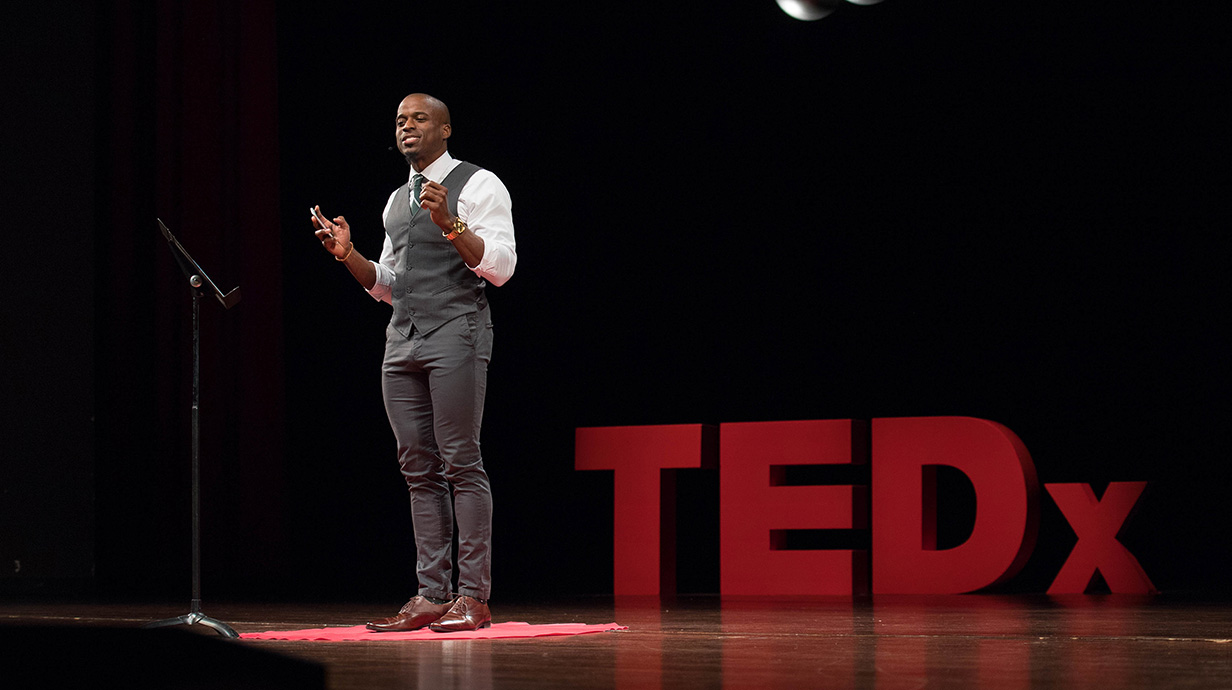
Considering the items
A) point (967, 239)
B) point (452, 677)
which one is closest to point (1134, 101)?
point (967, 239)

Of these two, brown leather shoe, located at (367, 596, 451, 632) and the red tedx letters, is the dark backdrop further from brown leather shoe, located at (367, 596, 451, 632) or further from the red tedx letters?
brown leather shoe, located at (367, 596, 451, 632)

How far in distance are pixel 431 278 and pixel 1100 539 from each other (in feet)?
8.28

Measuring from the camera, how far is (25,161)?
6422mm

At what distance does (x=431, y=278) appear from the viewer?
2.81 metres

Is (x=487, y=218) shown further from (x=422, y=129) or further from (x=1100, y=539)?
(x=1100, y=539)

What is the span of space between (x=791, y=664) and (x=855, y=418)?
2.92 m

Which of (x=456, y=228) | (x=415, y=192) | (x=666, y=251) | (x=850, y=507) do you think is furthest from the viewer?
(x=666, y=251)

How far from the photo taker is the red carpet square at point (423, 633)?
2.58 m

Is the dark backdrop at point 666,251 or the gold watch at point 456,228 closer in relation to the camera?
the gold watch at point 456,228

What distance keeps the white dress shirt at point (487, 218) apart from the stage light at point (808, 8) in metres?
2.37

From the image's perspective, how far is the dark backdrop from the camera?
4430mm

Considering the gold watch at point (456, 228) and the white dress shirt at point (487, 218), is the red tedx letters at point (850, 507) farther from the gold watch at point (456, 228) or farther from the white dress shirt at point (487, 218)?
the gold watch at point (456, 228)

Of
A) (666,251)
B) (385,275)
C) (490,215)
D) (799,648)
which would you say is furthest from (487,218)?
(666,251)

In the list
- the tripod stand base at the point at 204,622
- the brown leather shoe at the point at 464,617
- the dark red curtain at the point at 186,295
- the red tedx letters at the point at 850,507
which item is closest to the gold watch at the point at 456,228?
the brown leather shoe at the point at 464,617
